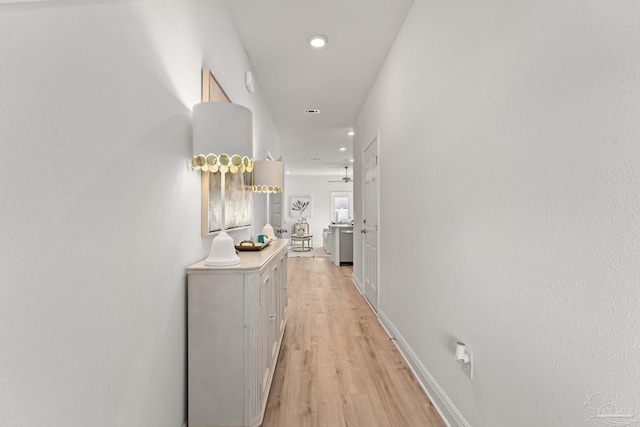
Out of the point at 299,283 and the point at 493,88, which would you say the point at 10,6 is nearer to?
the point at 493,88

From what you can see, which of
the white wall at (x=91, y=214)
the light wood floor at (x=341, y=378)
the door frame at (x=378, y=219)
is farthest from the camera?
the door frame at (x=378, y=219)

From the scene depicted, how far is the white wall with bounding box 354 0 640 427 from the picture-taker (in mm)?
761

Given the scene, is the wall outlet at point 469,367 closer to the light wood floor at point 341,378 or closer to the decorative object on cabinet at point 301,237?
the light wood floor at point 341,378

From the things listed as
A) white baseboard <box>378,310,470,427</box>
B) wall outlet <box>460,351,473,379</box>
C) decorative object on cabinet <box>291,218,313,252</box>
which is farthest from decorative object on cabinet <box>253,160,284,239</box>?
decorative object on cabinet <box>291,218,313,252</box>

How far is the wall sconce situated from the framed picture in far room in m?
9.71

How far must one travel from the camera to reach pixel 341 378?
2092mm

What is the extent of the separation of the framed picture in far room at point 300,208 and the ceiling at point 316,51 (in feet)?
20.3

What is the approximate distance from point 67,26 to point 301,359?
230 centimetres

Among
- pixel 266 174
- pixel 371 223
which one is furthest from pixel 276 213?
pixel 266 174

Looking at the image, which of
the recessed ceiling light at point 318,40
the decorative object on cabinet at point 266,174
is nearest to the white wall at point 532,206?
the recessed ceiling light at point 318,40

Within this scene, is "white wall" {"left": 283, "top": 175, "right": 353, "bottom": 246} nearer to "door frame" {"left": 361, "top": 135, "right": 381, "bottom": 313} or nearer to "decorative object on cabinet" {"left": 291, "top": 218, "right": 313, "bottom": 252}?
"decorative object on cabinet" {"left": 291, "top": 218, "right": 313, "bottom": 252}

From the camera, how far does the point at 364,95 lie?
3.93m

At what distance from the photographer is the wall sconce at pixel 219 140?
1.47 metres

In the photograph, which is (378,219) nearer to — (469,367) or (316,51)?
(316,51)
